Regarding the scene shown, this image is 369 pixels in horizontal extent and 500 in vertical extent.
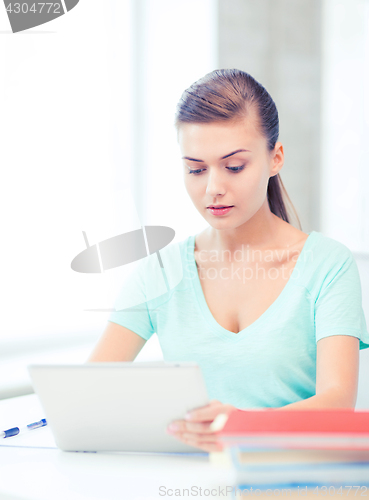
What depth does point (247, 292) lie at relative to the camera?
0.99 metres

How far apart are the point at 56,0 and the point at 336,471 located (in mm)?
1392

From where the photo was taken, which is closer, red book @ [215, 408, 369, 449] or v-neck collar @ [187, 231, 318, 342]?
red book @ [215, 408, 369, 449]

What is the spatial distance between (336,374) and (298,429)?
0.36m

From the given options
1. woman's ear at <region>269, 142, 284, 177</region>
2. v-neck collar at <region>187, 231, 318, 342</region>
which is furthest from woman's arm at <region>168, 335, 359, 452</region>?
woman's ear at <region>269, 142, 284, 177</region>

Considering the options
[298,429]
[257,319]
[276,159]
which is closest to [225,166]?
[276,159]

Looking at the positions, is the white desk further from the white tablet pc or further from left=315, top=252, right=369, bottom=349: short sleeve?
left=315, top=252, right=369, bottom=349: short sleeve

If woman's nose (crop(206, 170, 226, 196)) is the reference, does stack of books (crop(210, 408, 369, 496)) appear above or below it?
below

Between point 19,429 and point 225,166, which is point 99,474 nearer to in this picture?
point 19,429

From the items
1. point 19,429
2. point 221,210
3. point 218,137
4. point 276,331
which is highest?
point 218,137

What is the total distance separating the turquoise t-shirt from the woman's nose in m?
0.21

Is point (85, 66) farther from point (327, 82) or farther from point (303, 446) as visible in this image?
point (303, 446)

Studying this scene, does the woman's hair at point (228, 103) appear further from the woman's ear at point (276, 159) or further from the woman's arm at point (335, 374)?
the woman's arm at point (335, 374)

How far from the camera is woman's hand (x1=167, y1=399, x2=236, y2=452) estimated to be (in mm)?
600

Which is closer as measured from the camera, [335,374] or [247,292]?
[335,374]
